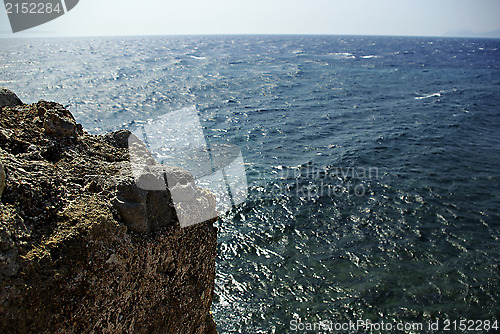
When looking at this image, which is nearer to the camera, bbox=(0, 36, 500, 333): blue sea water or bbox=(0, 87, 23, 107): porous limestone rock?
bbox=(0, 87, 23, 107): porous limestone rock

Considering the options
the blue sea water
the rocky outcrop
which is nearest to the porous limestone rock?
the rocky outcrop

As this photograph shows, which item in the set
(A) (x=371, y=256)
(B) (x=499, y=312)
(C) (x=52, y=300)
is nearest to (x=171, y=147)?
(A) (x=371, y=256)

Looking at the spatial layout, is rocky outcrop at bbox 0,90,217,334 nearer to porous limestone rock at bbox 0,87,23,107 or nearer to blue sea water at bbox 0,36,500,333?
porous limestone rock at bbox 0,87,23,107

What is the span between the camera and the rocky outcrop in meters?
2.84

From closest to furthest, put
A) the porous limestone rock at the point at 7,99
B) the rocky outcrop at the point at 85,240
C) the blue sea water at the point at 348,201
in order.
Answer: the rocky outcrop at the point at 85,240 < the porous limestone rock at the point at 7,99 < the blue sea water at the point at 348,201

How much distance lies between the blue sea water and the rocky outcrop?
9.55 m

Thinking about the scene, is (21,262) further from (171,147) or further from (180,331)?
(171,147)

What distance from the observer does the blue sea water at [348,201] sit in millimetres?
13609

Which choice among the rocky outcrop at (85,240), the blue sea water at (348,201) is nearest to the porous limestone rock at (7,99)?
the rocky outcrop at (85,240)

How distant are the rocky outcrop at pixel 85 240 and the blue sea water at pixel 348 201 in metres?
9.55

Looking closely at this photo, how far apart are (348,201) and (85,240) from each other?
18.9m

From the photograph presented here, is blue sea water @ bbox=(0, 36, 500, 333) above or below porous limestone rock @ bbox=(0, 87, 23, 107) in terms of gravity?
below

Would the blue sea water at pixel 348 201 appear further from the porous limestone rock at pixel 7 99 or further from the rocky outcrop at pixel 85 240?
the porous limestone rock at pixel 7 99

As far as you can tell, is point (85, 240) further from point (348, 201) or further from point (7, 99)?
point (348, 201)
